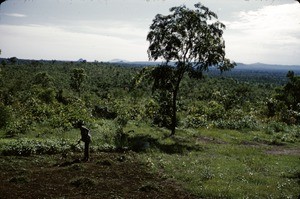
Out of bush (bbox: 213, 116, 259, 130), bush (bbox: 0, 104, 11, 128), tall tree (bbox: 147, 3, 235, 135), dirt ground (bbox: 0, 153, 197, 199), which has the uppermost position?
tall tree (bbox: 147, 3, 235, 135)

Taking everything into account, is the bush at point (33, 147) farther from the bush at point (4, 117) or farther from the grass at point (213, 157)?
the bush at point (4, 117)

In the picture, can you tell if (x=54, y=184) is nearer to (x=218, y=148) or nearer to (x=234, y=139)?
(x=218, y=148)

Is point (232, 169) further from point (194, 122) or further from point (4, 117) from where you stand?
point (194, 122)

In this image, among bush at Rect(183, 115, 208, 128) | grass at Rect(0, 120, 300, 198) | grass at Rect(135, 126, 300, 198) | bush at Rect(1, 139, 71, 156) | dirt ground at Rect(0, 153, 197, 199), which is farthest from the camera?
bush at Rect(183, 115, 208, 128)

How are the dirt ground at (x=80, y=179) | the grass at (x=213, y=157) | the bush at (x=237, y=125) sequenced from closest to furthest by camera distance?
the dirt ground at (x=80, y=179) < the grass at (x=213, y=157) < the bush at (x=237, y=125)

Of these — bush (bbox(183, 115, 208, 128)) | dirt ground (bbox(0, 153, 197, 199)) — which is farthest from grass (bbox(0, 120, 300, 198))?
bush (bbox(183, 115, 208, 128))

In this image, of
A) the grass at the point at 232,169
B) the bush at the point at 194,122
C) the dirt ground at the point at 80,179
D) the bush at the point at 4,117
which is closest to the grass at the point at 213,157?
the grass at the point at 232,169

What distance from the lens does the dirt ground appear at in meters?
13.9

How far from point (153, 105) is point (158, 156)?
62.5ft

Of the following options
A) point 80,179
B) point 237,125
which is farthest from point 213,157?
point 237,125

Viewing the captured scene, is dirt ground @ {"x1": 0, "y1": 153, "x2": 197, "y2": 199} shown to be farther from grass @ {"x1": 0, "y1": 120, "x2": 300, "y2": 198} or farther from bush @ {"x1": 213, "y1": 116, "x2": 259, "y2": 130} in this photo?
bush @ {"x1": 213, "y1": 116, "x2": 259, "y2": 130}

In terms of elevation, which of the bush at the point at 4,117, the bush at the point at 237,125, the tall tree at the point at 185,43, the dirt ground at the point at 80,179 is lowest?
the bush at the point at 237,125

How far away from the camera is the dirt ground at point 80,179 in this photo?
13.9 m

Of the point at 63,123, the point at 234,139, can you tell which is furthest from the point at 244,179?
the point at 63,123
